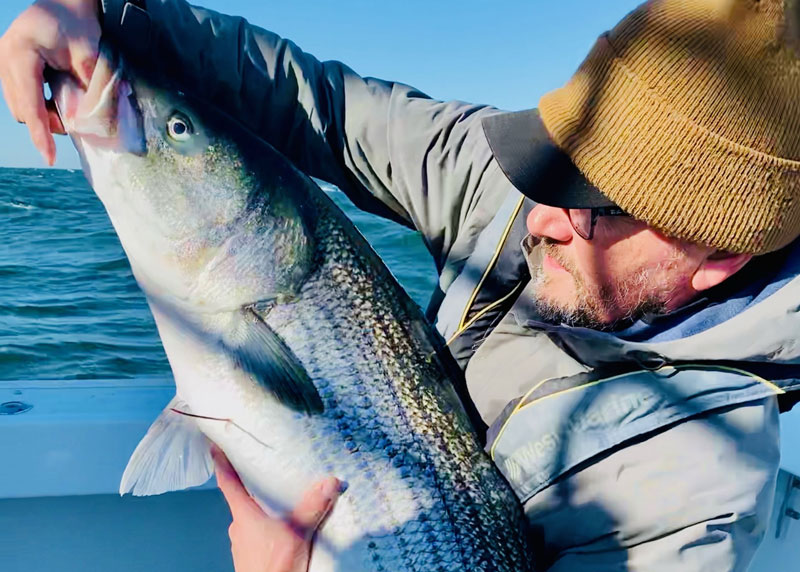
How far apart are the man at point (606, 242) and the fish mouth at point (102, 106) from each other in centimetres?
4

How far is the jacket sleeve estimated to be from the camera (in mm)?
1936

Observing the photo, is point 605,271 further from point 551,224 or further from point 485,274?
point 485,274

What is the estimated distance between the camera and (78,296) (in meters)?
6.75

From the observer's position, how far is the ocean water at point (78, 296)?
5102 mm

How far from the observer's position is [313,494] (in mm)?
1650

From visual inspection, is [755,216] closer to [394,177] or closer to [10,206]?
[394,177]

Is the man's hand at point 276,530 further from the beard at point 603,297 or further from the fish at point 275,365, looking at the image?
the beard at point 603,297

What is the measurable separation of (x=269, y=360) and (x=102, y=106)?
2.36 feet

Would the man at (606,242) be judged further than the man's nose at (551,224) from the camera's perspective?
No

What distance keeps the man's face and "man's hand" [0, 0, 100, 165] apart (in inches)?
50.0

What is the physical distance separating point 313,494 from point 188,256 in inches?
27.3

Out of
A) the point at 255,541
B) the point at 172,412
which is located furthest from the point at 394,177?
the point at 255,541

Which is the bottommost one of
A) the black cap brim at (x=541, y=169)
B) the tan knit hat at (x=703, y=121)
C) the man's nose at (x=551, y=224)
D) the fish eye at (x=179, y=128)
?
the man's nose at (x=551, y=224)

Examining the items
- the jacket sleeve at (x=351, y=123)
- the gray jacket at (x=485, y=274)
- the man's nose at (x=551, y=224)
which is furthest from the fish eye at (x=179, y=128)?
the man's nose at (x=551, y=224)
